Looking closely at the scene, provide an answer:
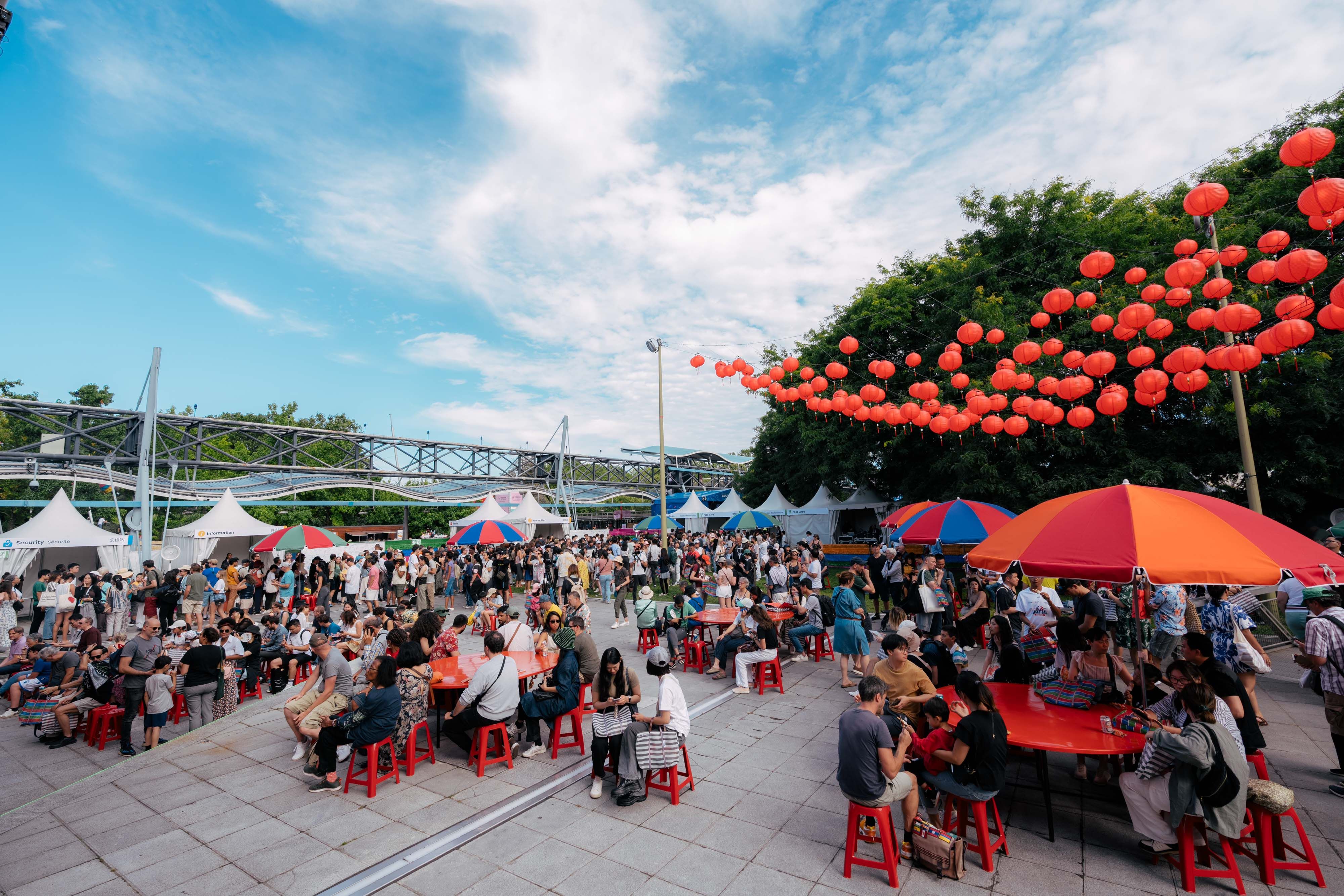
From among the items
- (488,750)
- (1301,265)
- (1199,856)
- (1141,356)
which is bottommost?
(488,750)

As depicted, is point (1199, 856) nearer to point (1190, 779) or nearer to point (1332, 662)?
point (1190, 779)

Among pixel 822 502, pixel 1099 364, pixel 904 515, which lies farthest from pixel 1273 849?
pixel 822 502

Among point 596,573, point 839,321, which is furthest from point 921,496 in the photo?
point 596,573

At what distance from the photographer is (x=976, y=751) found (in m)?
3.60

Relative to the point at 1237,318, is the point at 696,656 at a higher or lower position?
lower

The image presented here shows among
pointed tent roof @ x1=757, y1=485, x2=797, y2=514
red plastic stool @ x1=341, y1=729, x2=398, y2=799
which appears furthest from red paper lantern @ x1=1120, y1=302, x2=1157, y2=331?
pointed tent roof @ x1=757, y1=485, x2=797, y2=514

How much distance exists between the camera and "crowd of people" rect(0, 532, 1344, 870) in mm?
3641

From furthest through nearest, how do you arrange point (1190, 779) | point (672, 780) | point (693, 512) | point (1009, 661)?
point (693, 512), point (1009, 661), point (672, 780), point (1190, 779)

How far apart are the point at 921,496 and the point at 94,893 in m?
18.6

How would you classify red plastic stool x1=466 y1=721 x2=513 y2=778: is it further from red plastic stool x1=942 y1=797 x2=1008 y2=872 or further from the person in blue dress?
the person in blue dress

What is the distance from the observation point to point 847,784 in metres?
3.63

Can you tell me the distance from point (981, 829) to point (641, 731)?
2.45 m

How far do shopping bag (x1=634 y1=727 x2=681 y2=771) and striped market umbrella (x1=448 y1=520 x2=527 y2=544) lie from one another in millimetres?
13506

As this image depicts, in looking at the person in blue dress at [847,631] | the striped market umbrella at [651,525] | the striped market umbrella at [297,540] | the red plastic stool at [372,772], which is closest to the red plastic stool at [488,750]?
the red plastic stool at [372,772]
